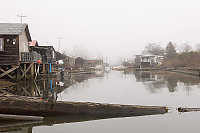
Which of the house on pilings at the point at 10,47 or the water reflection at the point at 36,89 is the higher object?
the house on pilings at the point at 10,47

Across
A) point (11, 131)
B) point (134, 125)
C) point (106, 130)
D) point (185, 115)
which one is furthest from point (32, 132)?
point (185, 115)

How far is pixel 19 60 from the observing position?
66.9 ft

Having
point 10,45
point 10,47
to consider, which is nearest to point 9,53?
point 10,47

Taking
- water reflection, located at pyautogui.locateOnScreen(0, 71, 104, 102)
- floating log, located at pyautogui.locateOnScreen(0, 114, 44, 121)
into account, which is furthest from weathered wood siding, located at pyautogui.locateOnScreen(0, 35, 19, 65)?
floating log, located at pyautogui.locateOnScreen(0, 114, 44, 121)

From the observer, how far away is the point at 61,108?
808 centimetres

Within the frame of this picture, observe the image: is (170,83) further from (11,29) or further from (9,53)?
(11,29)

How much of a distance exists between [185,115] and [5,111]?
7645mm

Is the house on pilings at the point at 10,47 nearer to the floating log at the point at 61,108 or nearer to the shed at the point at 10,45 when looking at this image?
the shed at the point at 10,45

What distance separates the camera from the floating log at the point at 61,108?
25.1ft

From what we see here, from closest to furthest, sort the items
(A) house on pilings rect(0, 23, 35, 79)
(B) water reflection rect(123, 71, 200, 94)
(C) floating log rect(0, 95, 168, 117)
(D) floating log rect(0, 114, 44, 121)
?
(D) floating log rect(0, 114, 44, 121)
(C) floating log rect(0, 95, 168, 117)
(B) water reflection rect(123, 71, 200, 94)
(A) house on pilings rect(0, 23, 35, 79)

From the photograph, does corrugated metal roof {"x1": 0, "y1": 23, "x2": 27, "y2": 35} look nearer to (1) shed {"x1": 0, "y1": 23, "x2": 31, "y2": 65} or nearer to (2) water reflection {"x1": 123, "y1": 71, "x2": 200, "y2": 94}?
(1) shed {"x1": 0, "y1": 23, "x2": 31, "y2": 65}

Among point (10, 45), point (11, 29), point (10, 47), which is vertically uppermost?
point (11, 29)

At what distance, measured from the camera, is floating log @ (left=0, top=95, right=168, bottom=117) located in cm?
764

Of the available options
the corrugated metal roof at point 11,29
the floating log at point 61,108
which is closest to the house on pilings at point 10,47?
the corrugated metal roof at point 11,29
